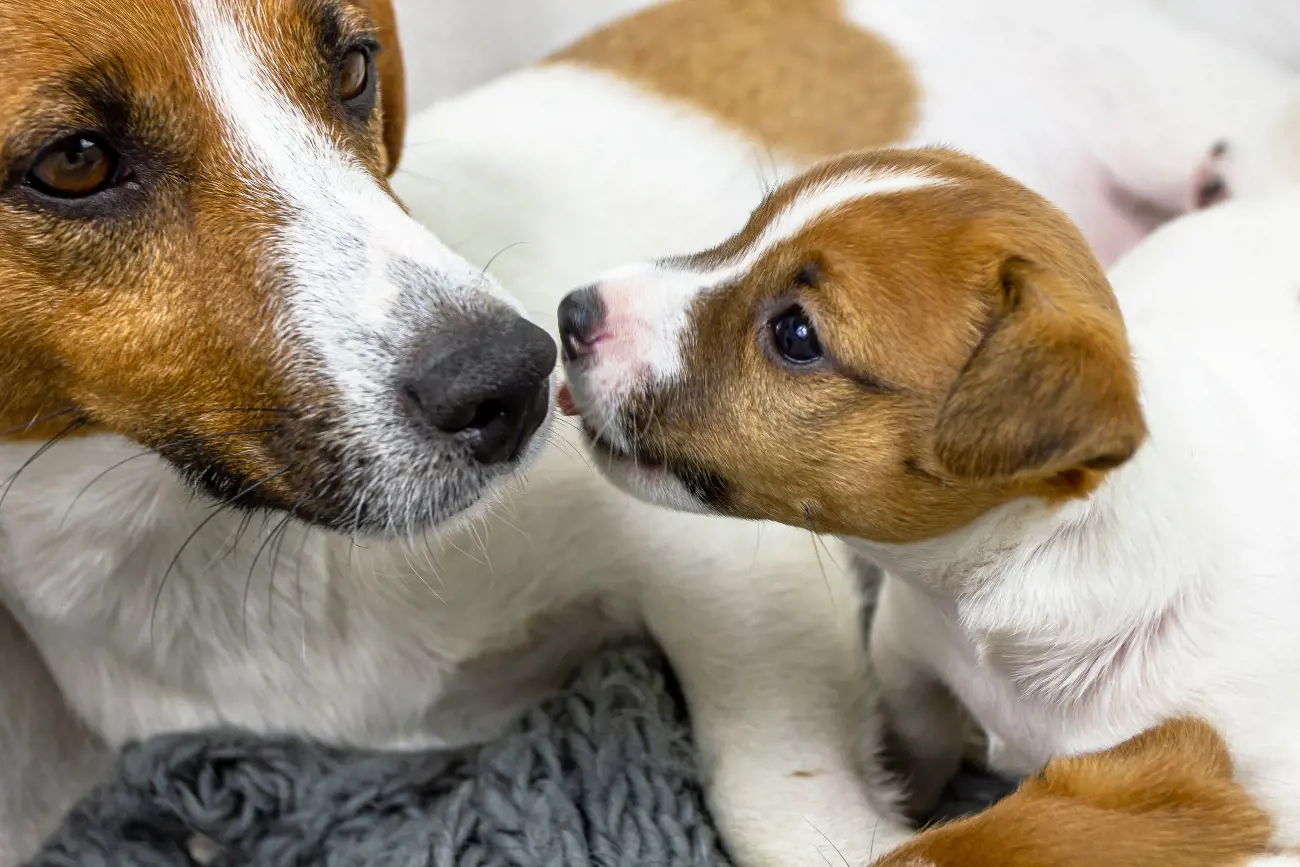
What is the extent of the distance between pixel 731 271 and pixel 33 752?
1.21 metres

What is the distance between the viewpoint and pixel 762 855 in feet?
5.02

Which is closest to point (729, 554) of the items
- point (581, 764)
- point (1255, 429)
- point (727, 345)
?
point (581, 764)

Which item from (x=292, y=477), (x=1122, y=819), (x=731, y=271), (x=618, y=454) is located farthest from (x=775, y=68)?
(x=1122, y=819)

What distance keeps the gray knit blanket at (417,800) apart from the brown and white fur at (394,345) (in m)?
0.05

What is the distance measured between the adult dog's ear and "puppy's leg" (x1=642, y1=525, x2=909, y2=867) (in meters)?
0.68

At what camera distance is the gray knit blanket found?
60.8 inches

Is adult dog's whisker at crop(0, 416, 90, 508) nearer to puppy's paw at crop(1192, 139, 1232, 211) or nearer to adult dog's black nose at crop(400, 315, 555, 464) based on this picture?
adult dog's black nose at crop(400, 315, 555, 464)

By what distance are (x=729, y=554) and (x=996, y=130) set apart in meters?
1.06

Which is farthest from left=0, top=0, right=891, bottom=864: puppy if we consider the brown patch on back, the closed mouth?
the brown patch on back

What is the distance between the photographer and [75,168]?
1.15 metres

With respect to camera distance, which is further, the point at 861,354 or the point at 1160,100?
the point at 1160,100

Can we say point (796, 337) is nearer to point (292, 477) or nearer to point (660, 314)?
point (660, 314)

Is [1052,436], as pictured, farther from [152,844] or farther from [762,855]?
[152,844]

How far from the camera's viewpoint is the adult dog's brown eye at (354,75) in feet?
4.48
